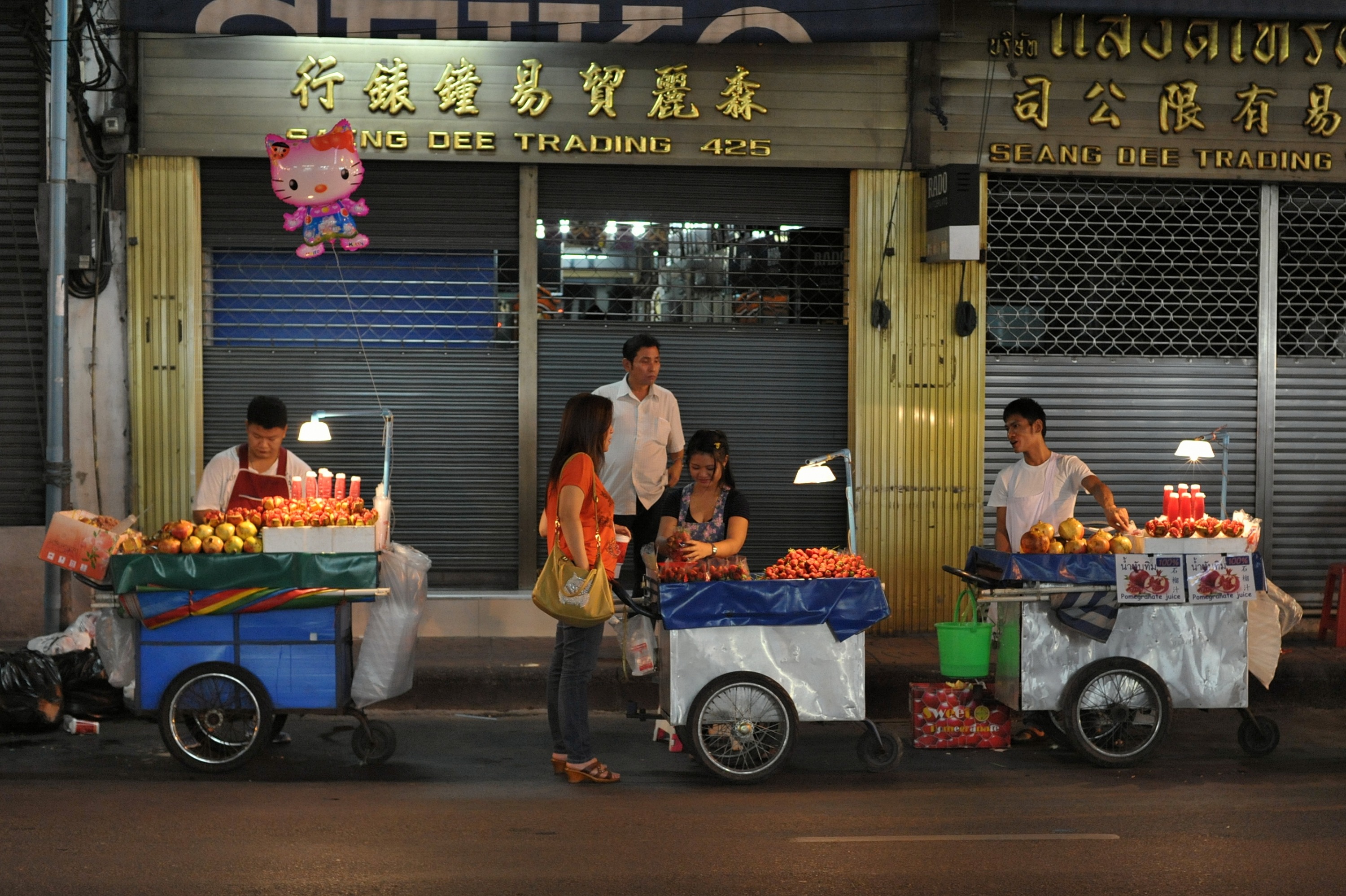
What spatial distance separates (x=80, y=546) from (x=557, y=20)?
5.15 metres

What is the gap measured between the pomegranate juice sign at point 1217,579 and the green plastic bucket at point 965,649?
3.76 ft

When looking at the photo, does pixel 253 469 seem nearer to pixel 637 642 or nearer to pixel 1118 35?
pixel 637 642

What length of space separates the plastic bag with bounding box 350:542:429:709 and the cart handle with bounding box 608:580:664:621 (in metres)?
1.05

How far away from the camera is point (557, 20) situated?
32.7 ft

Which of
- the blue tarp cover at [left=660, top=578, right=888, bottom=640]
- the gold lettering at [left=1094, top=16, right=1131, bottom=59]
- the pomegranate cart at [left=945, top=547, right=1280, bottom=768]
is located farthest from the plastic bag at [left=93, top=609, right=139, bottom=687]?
the gold lettering at [left=1094, top=16, right=1131, bottom=59]

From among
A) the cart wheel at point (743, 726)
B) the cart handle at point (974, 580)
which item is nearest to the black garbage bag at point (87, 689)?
the cart wheel at point (743, 726)

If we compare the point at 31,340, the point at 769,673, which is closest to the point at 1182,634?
the point at 769,673

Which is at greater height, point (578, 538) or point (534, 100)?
point (534, 100)

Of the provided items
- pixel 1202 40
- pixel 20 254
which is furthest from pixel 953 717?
pixel 20 254

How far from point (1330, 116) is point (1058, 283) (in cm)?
254

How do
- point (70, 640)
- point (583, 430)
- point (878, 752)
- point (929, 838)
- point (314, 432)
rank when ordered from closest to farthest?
point (929, 838), point (583, 430), point (878, 752), point (314, 432), point (70, 640)

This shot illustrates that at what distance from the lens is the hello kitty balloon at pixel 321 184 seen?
1006 centimetres

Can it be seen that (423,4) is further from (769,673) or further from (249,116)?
(769,673)

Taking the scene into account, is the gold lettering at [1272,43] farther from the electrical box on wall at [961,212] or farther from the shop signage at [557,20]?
the shop signage at [557,20]
